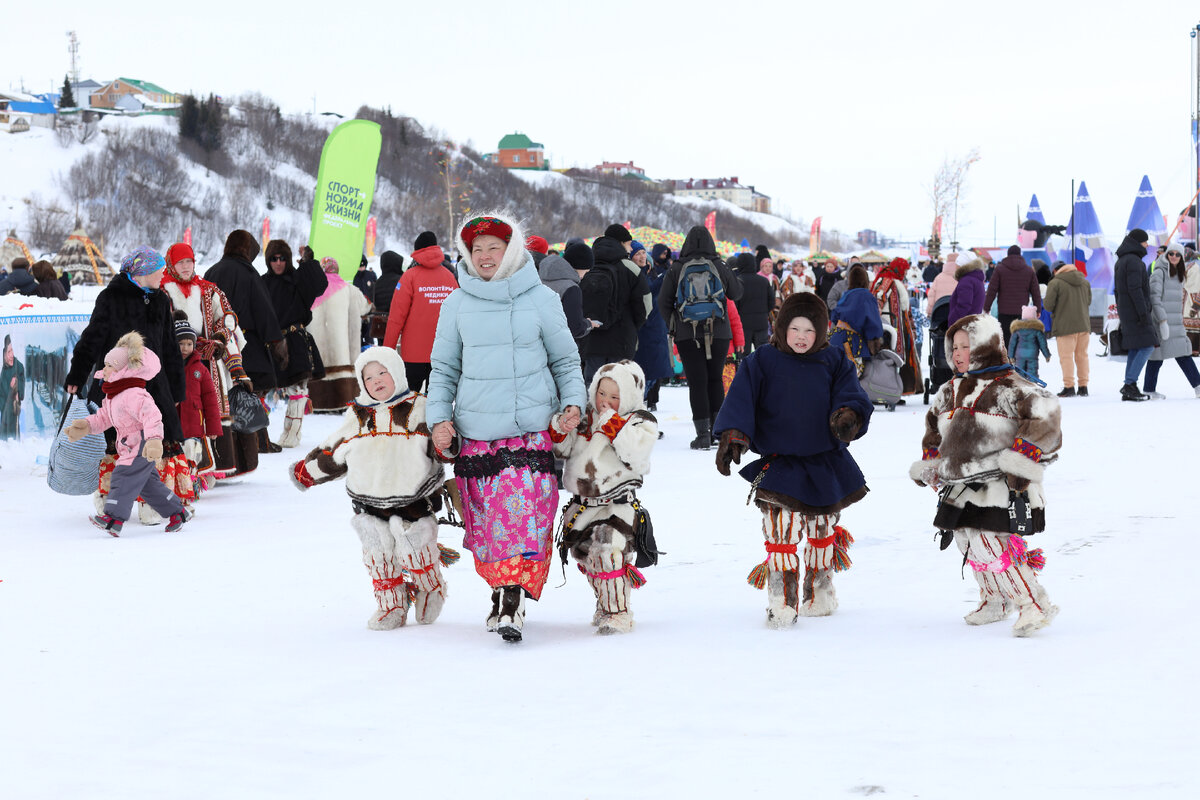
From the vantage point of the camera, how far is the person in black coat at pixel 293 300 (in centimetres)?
962

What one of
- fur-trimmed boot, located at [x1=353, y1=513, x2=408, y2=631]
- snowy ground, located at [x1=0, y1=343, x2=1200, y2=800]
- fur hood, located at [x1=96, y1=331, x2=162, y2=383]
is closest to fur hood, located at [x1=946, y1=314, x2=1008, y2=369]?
snowy ground, located at [x1=0, y1=343, x2=1200, y2=800]

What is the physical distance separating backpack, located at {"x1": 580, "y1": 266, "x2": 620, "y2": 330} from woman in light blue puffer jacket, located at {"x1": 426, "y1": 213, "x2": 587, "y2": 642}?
15.3 feet

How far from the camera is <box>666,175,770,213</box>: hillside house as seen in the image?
161500 mm

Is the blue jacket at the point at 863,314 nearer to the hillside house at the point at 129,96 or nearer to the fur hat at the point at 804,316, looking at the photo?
the fur hat at the point at 804,316

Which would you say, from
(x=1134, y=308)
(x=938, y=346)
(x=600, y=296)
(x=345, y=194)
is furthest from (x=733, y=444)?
(x=345, y=194)

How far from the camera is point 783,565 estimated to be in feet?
14.9

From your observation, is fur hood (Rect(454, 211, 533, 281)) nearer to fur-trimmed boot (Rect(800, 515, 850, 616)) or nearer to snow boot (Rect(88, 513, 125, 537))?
fur-trimmed boot (Rect(800, 515, 850, 616))

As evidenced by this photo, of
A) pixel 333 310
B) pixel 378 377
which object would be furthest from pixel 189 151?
pixel 378 377

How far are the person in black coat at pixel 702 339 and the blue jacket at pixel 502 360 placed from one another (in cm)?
506

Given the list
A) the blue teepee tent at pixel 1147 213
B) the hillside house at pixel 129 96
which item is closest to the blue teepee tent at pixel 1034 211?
the blue teepee tent at pixel 1147 213

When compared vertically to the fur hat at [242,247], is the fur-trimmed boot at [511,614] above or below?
below

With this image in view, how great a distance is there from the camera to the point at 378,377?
454 centimetres

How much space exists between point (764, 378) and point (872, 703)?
57.2 inches

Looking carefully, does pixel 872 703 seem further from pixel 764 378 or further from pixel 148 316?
pixel 148 316
